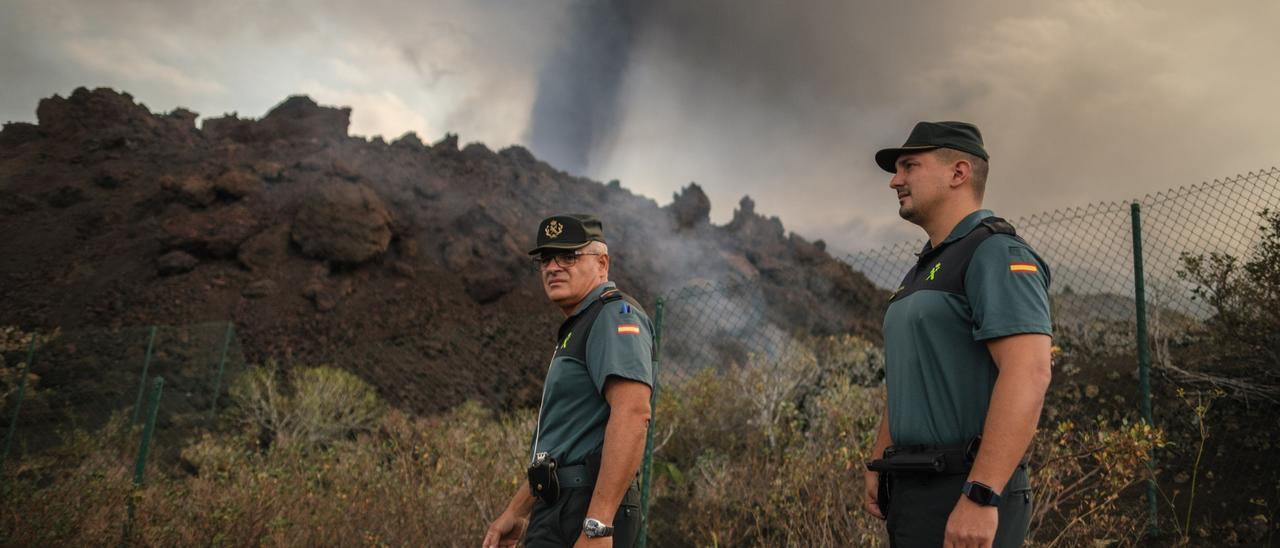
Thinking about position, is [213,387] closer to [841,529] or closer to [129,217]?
[841,529]

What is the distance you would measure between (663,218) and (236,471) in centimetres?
3426

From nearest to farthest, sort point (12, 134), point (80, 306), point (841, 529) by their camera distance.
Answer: point (841, 529), point (80, 306), point (12, 134)

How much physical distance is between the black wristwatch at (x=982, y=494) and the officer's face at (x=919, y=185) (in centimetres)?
75

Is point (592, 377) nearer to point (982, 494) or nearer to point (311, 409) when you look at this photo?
point (982, 494)

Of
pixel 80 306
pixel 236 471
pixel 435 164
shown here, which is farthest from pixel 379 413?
pixel 435 164

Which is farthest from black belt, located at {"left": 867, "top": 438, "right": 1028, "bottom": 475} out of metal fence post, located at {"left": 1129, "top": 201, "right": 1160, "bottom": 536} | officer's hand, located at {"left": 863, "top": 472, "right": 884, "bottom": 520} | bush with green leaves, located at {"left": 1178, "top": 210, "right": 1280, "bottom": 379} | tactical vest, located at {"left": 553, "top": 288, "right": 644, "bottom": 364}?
bush with green leaves, located at {"left": 1178, "top": 210, "right": 1280, "bottom": 379}

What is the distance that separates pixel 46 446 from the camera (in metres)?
11.8

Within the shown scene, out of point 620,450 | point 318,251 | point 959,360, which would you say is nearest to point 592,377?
point 620,450

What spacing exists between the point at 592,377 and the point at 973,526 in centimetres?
108

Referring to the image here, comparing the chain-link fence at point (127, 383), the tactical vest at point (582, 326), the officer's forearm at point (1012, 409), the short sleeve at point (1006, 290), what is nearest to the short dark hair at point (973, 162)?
the short sleeve at point (1006, 290)

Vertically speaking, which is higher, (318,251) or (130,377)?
(318,251)

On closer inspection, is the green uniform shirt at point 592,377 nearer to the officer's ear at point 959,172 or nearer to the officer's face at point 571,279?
the officer's face at point 571,279

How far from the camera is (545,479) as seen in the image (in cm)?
223

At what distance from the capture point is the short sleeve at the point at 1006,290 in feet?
5.69
